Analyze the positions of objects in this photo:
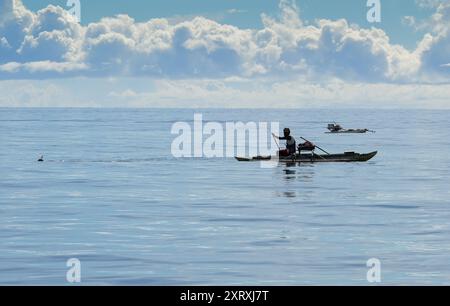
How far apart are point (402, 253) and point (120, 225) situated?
931 centimetres

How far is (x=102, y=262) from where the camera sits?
2030 cm

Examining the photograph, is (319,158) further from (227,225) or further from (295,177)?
(227,225)

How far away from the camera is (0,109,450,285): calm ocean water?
63.0ft

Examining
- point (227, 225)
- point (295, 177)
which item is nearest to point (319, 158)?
point (295, 177)

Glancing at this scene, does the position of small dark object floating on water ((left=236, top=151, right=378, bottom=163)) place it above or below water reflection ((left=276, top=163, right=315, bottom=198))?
above

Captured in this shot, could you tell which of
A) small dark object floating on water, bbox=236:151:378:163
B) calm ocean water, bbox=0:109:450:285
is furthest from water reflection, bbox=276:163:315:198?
small dark object floating on water, bbox=236:151:378:163

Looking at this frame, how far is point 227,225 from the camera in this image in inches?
1078

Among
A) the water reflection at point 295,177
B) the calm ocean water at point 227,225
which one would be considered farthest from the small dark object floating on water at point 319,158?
the calm ocean water at point 227,225

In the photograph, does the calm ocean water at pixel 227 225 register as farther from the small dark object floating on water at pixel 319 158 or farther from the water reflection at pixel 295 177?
the small dark object floating on water at pixel 319 158

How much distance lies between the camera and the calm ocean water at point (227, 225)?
19.2 metres

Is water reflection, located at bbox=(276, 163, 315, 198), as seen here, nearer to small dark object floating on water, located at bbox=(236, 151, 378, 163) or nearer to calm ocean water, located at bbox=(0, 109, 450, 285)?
calm ocean water, located at bbox=(0, 109, 450, 285)

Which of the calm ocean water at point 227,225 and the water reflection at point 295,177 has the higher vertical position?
the water reflection at point 295,177
